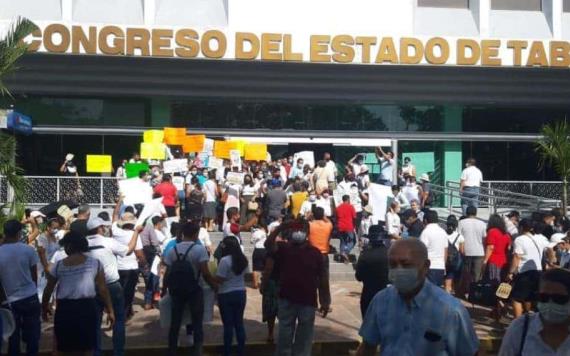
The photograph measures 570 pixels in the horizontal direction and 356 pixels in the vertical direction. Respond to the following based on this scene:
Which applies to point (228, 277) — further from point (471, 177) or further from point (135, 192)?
point (471, 177)

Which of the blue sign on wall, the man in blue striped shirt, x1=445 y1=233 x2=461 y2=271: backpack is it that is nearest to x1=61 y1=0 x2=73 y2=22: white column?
the blue sign on wall

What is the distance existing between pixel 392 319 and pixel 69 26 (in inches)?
851

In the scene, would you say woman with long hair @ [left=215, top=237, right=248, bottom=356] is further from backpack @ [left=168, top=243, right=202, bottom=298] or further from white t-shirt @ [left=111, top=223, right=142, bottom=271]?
white t-shirt @ [left=111, top=223, right=142, bottom=271]

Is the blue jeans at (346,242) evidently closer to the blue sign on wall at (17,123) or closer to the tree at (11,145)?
the blue sign on wall at (17,123)

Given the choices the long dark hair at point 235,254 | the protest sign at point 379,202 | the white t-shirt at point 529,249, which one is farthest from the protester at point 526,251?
the protest sign at point 379,202

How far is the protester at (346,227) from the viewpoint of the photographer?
1722 centimetres

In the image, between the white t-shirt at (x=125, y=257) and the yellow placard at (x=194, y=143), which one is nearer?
the white t-shirt at (x=125, y=257)

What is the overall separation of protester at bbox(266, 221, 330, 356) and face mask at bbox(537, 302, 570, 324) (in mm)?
4795

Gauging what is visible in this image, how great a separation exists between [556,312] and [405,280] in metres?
0.79

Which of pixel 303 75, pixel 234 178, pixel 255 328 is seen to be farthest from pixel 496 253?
pixel 303 75

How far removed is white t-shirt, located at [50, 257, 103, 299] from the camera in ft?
24.9

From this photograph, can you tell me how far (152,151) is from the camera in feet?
65.0

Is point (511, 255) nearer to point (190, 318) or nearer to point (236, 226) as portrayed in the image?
point (236, 226)

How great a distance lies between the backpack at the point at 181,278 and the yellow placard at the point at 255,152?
40.3ft
